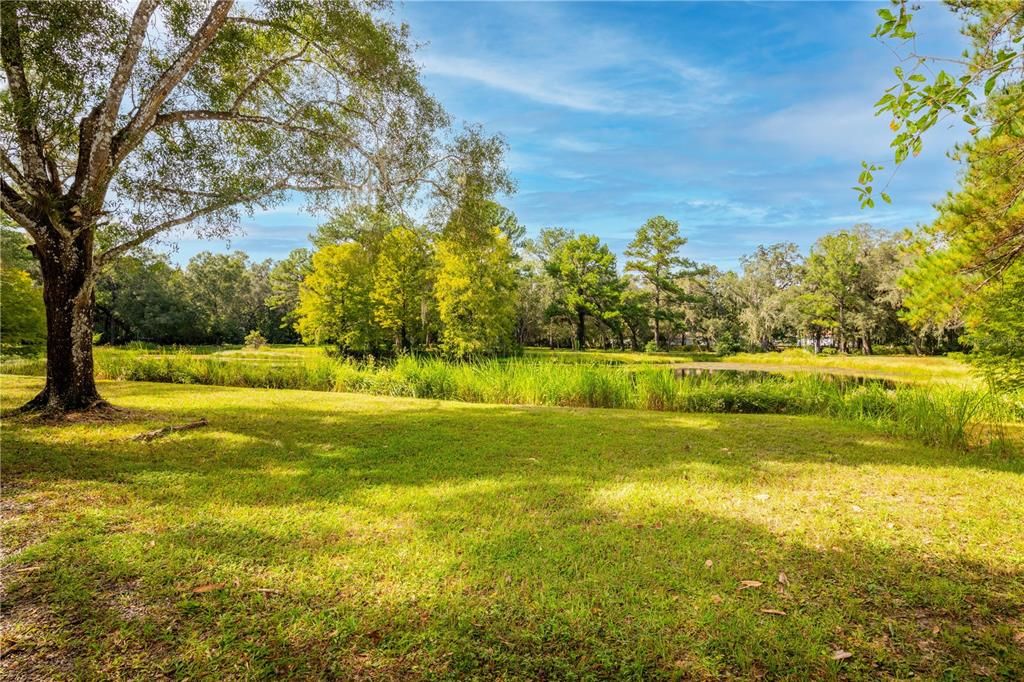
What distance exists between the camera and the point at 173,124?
826 centimetres

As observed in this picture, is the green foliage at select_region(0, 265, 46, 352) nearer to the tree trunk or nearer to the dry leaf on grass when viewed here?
the tree trunk

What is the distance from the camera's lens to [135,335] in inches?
1725

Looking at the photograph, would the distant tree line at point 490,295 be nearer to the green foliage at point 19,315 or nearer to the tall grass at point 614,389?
the green foliage at point 19,315

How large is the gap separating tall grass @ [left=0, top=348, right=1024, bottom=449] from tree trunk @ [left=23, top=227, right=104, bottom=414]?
18.5 feet

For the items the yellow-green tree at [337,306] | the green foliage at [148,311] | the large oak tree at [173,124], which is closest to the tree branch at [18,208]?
the large oak tree at [173,124]

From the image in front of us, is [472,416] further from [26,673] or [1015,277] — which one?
[1015,277]

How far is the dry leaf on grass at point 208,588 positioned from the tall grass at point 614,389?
302 inches

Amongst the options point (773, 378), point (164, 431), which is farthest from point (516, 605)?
point (773, 378)

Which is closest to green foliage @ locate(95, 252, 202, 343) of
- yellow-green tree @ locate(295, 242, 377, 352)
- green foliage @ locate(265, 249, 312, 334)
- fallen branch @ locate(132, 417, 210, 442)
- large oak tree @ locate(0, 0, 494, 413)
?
green foliage @ locate(265, 249, 312, 334)

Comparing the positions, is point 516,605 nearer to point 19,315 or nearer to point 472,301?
point 19,315

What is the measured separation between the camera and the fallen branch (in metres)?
5.48

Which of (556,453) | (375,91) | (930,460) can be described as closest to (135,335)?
(375,91)

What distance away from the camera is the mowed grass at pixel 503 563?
2033mm

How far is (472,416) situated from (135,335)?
162 ft
